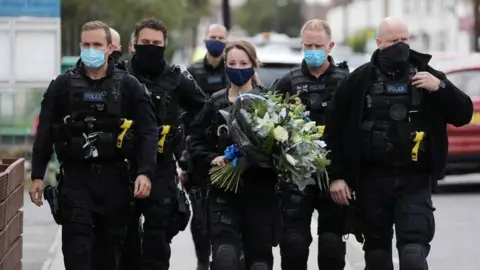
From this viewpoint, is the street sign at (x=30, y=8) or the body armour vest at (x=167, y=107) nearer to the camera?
the body armour vest at (x=167, y=107)

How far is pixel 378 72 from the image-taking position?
8.20 metres

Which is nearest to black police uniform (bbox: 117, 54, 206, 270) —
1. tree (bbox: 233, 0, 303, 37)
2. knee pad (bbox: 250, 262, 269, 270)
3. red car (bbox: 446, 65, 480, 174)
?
knee pad (bbox: 250, 262, 269, 270)

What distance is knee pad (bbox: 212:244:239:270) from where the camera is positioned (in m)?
8.05

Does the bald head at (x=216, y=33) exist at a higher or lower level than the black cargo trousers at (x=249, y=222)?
higher

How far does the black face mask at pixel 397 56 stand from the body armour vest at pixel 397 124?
0.10 m

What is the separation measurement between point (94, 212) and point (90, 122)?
58cm

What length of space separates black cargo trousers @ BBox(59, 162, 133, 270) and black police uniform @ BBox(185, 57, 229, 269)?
1.68 ft

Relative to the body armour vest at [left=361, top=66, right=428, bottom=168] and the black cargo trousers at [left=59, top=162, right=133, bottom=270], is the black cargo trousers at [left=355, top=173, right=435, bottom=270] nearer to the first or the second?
the body armour vest at [left=361, top=66, right=428, bottom=168]

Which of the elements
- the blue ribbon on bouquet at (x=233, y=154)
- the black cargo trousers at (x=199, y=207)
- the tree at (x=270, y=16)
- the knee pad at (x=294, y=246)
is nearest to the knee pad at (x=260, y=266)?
the black cargo trousers at (x=199, y=207)

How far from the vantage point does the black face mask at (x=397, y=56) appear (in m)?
8.02

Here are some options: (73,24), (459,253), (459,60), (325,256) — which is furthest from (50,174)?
(73,24)

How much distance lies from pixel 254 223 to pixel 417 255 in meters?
1.05

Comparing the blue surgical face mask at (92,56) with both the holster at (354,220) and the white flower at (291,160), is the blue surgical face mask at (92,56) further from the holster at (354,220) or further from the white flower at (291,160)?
the holster at (354,220)

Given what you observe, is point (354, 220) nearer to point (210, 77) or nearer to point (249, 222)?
point (249, 222)
